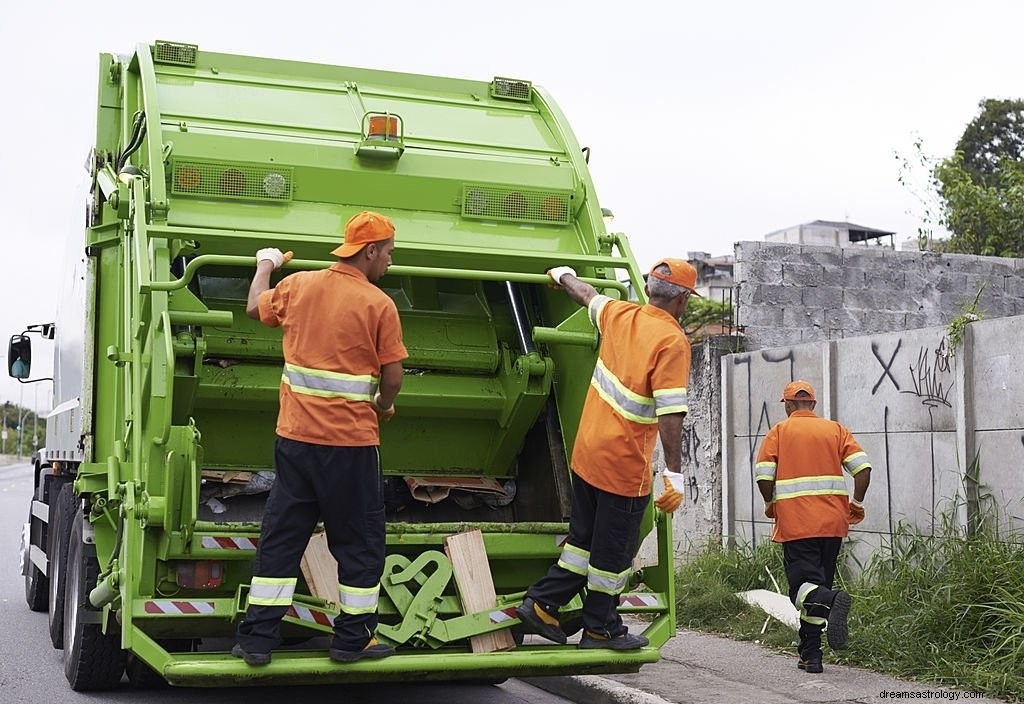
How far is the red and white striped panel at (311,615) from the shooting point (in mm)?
5070

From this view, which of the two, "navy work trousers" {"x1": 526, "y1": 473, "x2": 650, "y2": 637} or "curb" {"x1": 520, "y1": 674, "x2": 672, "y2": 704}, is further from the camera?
"curb" {"x1": 520, "y1": 674, "x2": 672, "y2": 704}

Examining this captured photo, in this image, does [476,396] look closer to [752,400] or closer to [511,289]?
[511,289]

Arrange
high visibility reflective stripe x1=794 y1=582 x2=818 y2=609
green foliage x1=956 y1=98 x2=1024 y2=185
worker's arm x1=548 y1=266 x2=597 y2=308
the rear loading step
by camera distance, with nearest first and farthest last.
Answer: the rear loading step
worker's arm x1=548 y1=266 x2=597 y2=308
high visibility reflective stripe x1=794 y1=582 x2=818 y2=609
green foliage x1=956 y1=98 x2=1024 y2=185

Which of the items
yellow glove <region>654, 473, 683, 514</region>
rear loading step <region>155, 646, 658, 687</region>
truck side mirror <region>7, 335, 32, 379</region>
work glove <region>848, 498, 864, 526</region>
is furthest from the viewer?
truck side mirror <region>7, 335, 32, 379</region>

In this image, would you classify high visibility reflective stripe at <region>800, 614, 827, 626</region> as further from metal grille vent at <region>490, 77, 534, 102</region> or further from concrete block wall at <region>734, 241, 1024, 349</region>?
concrete block wall at <region>734, 241, 1024, 349</region>

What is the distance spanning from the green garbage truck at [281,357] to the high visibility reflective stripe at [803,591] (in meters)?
1.12

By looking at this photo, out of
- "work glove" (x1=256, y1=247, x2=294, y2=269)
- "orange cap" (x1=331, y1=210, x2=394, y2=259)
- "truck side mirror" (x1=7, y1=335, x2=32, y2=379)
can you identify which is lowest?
"truck side mirror" (x1=7, y1=335, x2=32, y2=379)

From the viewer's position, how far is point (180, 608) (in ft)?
16.3

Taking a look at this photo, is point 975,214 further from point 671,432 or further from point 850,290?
point 671,432

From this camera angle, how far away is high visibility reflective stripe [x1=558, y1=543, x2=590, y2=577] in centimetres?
534

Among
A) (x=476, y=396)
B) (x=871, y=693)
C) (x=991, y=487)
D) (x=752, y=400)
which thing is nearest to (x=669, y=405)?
(x=476, y=396)

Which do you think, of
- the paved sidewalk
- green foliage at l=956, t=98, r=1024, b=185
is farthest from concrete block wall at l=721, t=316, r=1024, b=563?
green foliage at l=956, t=98, r=1024, b=185

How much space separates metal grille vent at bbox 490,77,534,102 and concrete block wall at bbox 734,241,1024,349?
3292 mm

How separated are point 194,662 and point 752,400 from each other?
532cm
